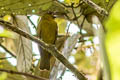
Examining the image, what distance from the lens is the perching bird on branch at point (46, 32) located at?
3172 mm

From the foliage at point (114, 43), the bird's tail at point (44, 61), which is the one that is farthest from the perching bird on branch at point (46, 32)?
the foliage at point (114, 43)

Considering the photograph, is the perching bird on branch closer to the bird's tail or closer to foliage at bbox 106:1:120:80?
the bird's tail

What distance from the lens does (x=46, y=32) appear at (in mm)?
3395

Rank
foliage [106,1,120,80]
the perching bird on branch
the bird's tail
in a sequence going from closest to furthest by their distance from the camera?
1. foliage [106,1,120,80]
2. the bird's tail
3. the perching bird on branch

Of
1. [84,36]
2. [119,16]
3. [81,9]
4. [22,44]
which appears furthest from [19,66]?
[119,16]

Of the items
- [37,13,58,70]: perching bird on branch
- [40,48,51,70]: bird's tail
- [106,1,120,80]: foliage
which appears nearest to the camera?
[106,1,120,80]: foliage

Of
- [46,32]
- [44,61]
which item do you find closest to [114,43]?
[44,61]

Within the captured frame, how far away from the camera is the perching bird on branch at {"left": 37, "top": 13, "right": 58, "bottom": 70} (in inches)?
125

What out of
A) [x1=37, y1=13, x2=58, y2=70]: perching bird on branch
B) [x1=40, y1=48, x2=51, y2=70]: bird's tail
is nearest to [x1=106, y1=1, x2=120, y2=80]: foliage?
[x1=40, y1=48, x2=51, y2=70]: bird's tail

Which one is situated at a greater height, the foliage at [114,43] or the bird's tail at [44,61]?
the foliage at [114,43]

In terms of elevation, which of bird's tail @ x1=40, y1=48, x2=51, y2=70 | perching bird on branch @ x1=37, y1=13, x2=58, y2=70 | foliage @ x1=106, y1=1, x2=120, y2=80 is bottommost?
bird's tail @ x1=40, y1=48, x2=51, y2=70

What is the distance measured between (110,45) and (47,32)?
10.3ft

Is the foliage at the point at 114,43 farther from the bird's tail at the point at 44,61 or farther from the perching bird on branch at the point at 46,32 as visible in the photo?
the perching bird on branch at the point at 46,32

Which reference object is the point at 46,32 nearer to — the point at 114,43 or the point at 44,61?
the point at 44,61
